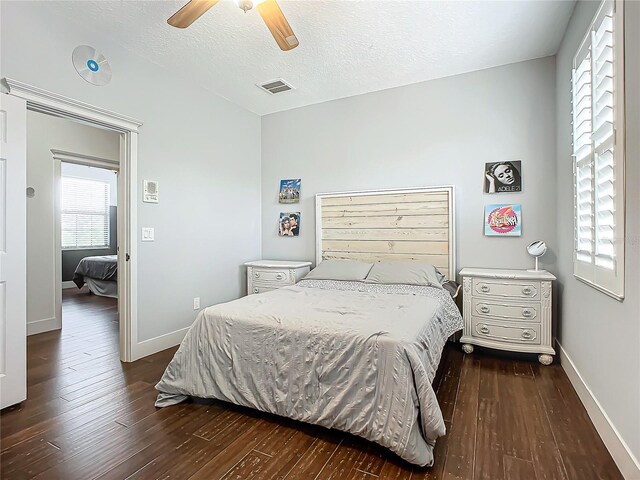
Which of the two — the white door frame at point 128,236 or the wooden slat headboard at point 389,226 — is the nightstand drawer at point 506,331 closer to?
the wooden slat headboard at point 389,226

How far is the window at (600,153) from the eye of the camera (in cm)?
160

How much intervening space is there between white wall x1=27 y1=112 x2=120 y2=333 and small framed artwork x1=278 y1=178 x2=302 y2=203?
8.50ft

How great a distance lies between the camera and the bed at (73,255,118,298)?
5848mm

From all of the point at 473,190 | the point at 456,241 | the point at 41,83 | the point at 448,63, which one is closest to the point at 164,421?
the point at 41,83

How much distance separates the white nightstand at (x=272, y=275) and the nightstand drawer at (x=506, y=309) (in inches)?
72.8

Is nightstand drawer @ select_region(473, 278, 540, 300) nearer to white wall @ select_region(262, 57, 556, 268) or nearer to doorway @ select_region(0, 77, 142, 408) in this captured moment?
white wall @ select_region(262, 57, 556, 268)

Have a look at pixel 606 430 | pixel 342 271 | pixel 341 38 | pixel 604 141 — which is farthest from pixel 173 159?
pixel 606 430

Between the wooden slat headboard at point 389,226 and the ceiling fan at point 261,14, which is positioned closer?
the ceiling fan at point 261,14

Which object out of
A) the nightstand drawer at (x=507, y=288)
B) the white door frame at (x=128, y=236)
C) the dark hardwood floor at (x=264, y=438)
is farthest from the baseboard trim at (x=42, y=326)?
the nightstand drawer at (x=507, y=288)

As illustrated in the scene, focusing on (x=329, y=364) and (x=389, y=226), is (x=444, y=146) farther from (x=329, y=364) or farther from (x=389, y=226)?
(x=329, y=364)

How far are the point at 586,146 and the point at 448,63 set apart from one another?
160cm

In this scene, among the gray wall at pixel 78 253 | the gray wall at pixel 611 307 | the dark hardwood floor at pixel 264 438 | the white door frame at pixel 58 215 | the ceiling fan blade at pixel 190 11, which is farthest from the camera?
the gray wall at pixel 78 253

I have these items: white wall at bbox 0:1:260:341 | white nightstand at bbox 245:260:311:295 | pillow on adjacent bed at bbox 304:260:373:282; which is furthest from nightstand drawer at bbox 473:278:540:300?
white wall at bbox 0:1:260:341

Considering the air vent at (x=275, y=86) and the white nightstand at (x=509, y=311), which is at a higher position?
the air vent at (x=275, y=86)
